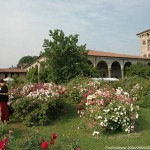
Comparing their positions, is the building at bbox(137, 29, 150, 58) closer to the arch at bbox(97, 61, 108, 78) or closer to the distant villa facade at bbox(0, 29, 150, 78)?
the distant villa facade at bbox(0, 29, 150, 78)

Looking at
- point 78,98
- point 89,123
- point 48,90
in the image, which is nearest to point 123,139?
point 89,123

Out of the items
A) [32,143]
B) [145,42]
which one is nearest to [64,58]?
[32,143]

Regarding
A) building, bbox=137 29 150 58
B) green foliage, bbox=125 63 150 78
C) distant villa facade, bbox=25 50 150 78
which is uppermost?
building, bbox=137 29 150 58

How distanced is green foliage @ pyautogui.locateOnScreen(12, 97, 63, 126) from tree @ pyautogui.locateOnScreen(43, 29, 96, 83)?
13.3 metres

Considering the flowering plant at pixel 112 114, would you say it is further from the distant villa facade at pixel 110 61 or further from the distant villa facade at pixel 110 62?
the distant villa facade at pixel 110 62

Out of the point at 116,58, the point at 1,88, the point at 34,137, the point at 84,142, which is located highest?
the point at 116,58

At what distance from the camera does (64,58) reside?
25.2 meters

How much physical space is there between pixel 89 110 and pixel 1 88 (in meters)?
3.00

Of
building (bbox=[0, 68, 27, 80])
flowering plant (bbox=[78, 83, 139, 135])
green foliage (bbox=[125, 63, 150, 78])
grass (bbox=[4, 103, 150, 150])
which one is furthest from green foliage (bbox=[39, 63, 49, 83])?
building (bbox=[0, 68, 27, 80])

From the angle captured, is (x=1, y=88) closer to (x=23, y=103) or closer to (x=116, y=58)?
(x=23, y=103)

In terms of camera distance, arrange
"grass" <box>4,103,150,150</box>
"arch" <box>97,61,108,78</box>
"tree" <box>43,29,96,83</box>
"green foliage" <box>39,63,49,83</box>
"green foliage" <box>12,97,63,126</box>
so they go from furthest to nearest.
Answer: "arch" <box>97,61,108,78</box> → "green foliage" <box>39,63,49,83</box> → "tree" <box>43,29,96,83</box> → "green foliage" <box>12,97,63,126</box> → "grass" <box>4,103,150,150</box>

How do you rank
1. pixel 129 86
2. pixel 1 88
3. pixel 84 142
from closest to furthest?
1. pixel 84 142
2. pixel 1 88
3. pixel 129 86

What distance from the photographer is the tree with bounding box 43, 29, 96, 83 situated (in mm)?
24953

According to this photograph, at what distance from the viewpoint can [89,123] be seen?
31.9 ft
